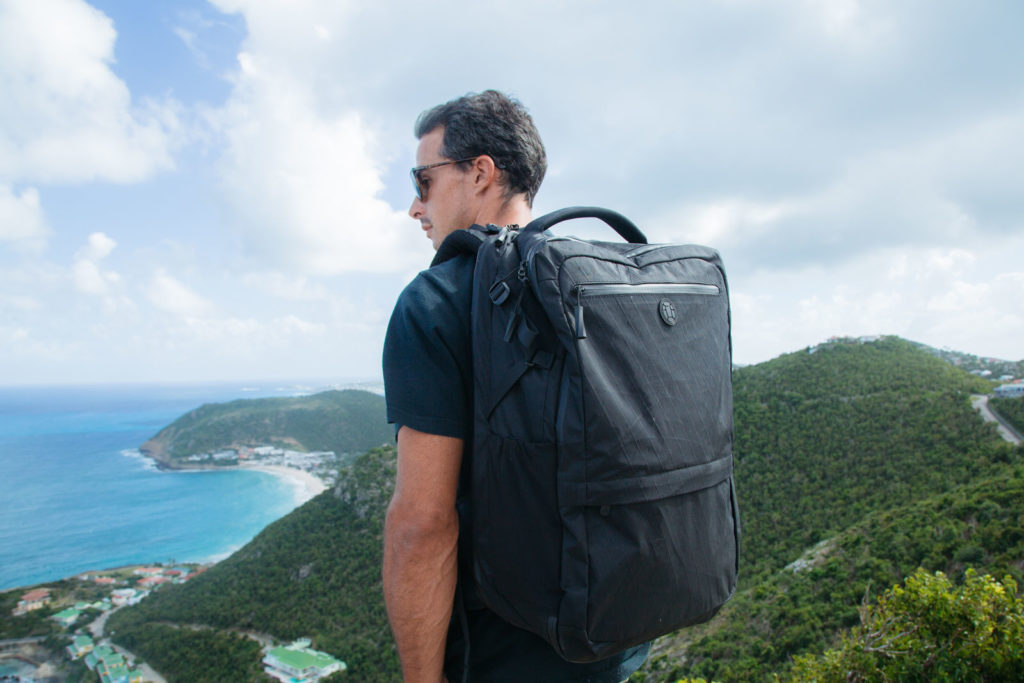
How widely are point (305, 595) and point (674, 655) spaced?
72.5ft

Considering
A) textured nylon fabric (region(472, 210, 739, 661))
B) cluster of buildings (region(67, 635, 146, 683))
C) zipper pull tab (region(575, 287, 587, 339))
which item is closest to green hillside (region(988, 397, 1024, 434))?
textured nylon fabric (region(472, 210, 739, 661))

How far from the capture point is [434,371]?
1.10 metres

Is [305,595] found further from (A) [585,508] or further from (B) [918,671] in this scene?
(A) [585,508]

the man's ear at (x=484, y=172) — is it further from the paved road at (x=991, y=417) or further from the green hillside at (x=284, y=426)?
the green hillside at (x=284, y=426)

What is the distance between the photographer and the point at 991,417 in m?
21.1

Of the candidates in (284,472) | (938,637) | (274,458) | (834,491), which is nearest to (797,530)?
(834,491)

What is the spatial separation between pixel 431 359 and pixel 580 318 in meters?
0.34

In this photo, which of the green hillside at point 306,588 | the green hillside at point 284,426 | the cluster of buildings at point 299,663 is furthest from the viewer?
the green hillside at point 284,426

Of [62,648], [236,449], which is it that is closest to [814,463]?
[62,648]

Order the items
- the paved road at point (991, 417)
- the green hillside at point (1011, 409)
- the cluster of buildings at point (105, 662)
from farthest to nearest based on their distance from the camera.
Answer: the cluster of buildings at point (105, 662)
the green hillside at point (1011, 409)
the paved road at point (991, 417)

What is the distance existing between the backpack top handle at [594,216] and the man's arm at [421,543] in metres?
0.51

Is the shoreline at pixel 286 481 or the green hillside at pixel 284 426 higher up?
the green hillside at pixel 284 426

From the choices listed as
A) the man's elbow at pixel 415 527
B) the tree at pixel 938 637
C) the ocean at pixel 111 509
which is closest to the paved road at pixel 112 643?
the ocean at pixel 111 509

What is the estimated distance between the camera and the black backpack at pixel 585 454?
965mm
